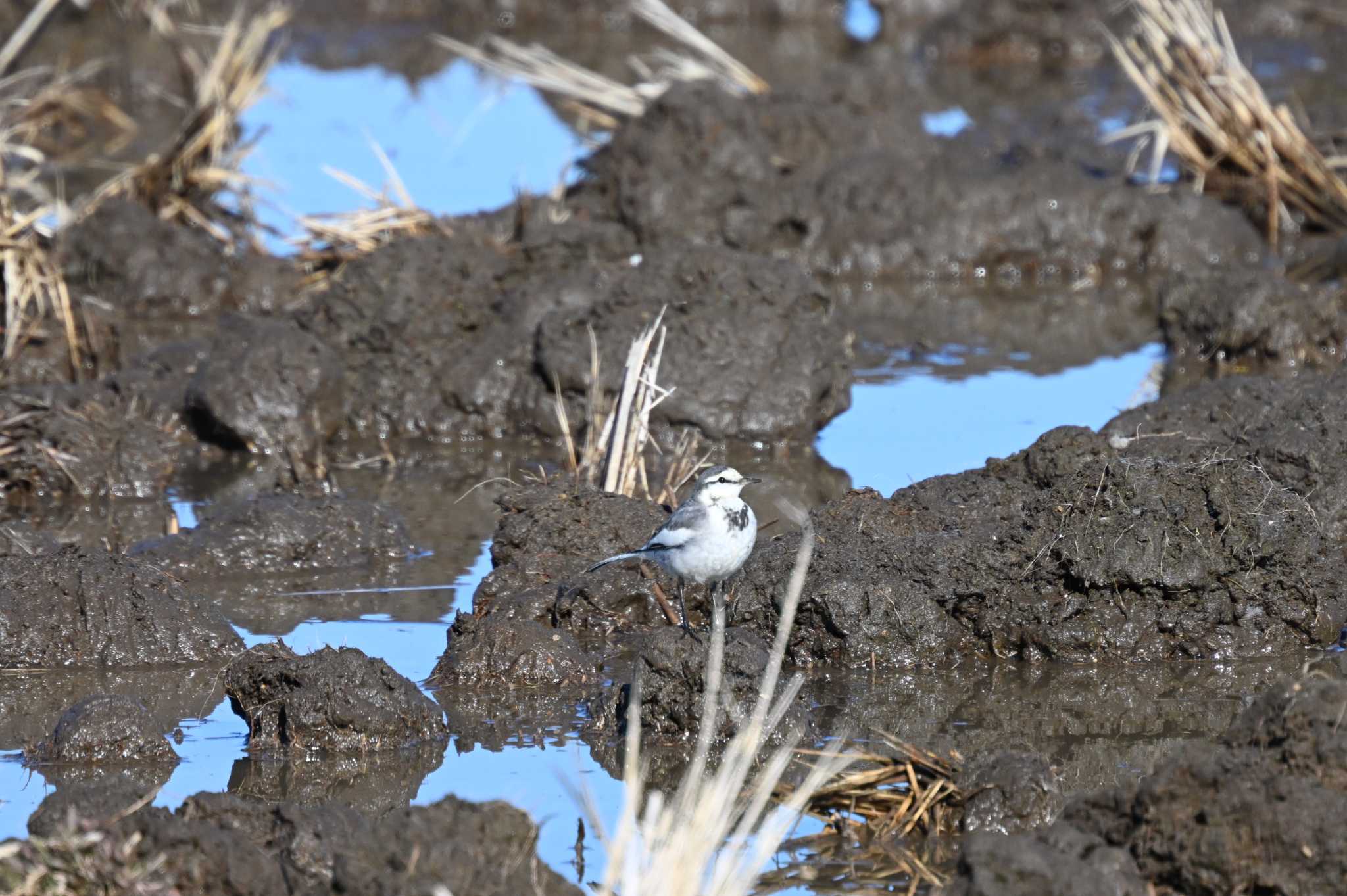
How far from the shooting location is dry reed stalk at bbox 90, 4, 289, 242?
13523mm

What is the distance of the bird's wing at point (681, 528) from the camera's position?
22.3ft

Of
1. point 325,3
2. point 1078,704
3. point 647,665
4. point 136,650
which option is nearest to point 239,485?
point 136,650

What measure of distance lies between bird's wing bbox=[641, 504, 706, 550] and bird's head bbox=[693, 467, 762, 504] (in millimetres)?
58

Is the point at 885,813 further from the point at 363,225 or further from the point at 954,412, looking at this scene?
the point at 363,225

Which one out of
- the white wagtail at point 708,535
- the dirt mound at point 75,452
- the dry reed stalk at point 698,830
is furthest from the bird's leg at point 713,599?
the dirt mound at point 75,452

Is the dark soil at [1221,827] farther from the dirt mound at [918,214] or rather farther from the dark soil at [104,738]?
the dirt mound at [918,214]

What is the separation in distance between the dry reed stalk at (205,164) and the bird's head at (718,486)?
7.51m

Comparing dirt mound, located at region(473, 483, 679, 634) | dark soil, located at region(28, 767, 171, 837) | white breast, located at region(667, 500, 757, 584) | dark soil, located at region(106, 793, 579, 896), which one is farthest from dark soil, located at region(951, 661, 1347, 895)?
dirt mound, located at region(473, 483, 679, 634)

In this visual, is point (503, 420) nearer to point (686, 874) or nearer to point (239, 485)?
point (239, 485)

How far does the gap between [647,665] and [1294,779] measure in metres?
2.39

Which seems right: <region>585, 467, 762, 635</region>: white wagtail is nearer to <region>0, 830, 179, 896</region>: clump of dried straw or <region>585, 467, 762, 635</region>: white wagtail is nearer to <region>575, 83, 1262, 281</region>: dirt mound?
<region>0, 830, 179, 896</region>: clump of dried straw

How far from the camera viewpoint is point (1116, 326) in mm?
13000

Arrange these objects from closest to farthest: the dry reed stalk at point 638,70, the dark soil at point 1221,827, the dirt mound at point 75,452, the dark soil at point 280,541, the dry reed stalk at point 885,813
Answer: the dark soil at point 1221,827 < the dry reed stalk at point 885,813 < the dark soil at point 280,541 < the dirt mound at point 75,452 < the dry reed stalk at point 638,70

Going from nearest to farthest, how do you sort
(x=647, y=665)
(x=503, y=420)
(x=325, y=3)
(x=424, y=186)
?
(x=647, y=665) < (x=503, y=420) < (x=424, y=186) < (x=325, y=3)
